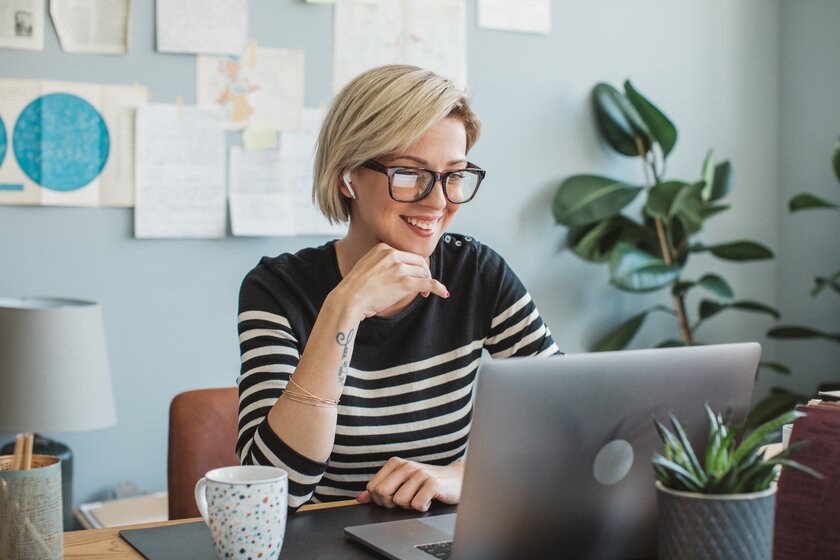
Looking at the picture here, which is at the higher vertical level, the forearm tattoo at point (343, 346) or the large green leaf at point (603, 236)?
the large green leaf at point (603, 236)

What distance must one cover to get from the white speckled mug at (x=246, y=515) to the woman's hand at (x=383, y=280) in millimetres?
397

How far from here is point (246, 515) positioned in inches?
36.1

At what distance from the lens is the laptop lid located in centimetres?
85

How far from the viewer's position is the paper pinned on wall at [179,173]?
236cm

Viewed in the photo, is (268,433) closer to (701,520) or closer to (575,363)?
(575,363)

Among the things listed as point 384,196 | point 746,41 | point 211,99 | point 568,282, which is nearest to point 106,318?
point 211,99

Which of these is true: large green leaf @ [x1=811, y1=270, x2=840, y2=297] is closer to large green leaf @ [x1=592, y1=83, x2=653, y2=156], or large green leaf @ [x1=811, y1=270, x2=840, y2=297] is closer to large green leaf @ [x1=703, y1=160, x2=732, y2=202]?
large green leaf @ [x1=703, y1=160, x2=732, y2=202]

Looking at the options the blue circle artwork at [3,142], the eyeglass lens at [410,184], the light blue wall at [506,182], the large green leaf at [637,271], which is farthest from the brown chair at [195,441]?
the large green leaf at [637,271]

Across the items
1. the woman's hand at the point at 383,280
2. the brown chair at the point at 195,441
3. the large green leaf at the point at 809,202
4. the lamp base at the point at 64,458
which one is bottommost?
the lamp base at the point at 64,458

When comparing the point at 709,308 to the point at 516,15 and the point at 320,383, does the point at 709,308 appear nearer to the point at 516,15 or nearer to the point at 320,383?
the point at 516,15

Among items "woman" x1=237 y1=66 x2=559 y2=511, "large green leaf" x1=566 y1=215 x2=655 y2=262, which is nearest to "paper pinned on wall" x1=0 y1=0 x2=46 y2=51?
"woman" x1=237 y1=66 x2=559 y2=511

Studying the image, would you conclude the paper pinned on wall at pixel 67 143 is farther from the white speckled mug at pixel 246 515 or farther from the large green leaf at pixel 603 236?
the white speckled mug at pixel 246 515

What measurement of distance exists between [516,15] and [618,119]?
1.48 ft

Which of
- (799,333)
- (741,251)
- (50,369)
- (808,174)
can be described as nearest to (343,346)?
(50,369)
